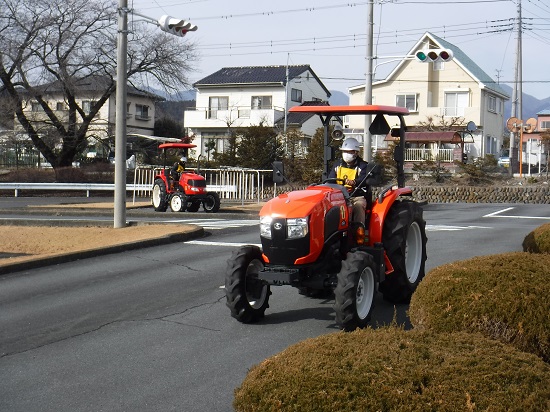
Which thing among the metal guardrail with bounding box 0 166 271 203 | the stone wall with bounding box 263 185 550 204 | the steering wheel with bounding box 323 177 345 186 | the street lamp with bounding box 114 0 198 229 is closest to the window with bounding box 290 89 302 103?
the stone wall with bounding box 263 185 550 204

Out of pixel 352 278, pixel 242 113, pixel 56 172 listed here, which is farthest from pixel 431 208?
pixel 242 113

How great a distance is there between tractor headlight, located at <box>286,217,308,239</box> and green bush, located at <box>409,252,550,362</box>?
173 centimetres

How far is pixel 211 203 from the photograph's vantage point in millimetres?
24516

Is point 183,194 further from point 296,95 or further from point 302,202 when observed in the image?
point 296,95

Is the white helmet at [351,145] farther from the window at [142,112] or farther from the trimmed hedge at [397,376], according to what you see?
the window at [142,112]

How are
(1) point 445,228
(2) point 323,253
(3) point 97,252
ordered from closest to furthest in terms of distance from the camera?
(2) point 323,253, (3) point 97,252, (1) point 445,228

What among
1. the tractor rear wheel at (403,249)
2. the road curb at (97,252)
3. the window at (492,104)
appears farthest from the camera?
the window at (492,104)

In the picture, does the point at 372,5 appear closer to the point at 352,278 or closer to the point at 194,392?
the point at 352,278

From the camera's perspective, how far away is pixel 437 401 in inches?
132

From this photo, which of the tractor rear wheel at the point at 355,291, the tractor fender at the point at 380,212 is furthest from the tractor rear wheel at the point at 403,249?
the tractor rear wheel at the point at 355,291

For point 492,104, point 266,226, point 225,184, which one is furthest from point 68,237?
point 492,104

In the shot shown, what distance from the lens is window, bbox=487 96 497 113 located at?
54719mm

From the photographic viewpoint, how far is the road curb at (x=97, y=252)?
12062 millimetres

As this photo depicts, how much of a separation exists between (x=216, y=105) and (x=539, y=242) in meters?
51.4
